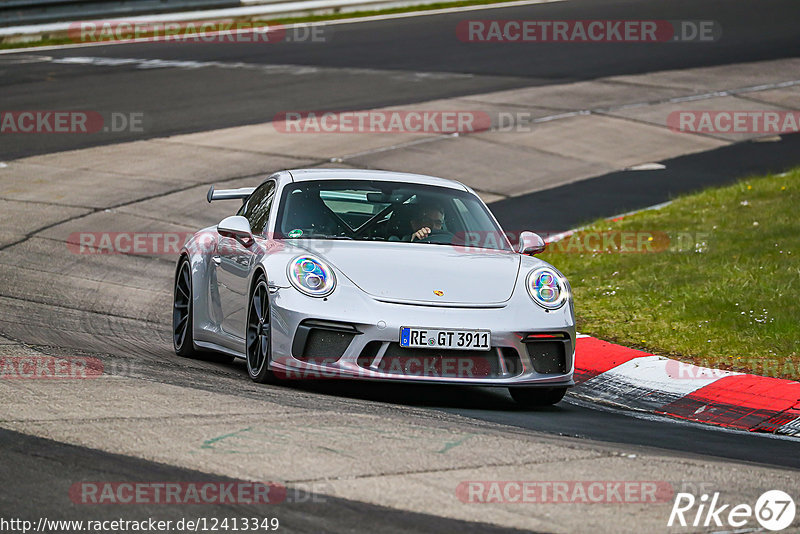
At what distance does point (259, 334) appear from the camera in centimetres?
770

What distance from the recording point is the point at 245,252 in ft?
27.2

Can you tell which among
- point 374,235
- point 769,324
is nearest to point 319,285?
point 374,235

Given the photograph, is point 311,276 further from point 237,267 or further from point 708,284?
point 708,284

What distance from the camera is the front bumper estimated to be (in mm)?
7156

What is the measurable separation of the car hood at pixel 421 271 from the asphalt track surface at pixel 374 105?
0.63 meters

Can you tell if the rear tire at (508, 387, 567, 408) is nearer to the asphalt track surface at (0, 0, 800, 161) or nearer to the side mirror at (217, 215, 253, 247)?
the side mirror at (217, 215, 253, 247)

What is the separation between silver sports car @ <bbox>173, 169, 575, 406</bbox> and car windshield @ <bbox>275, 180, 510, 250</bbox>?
10 millimetres

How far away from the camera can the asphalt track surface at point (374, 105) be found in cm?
505

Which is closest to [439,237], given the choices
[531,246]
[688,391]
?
[531,246]

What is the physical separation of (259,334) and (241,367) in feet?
4.41

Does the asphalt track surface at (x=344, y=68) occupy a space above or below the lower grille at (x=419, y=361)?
above

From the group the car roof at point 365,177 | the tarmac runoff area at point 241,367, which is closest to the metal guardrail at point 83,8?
the tarmac runoff area at point 241,367

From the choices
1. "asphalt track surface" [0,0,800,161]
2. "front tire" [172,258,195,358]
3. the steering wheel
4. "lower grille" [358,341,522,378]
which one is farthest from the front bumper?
"asphalt track surface" [0,0,800,161]

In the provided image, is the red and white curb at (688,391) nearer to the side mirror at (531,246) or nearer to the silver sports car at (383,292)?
the silver sports car at (383,292)
